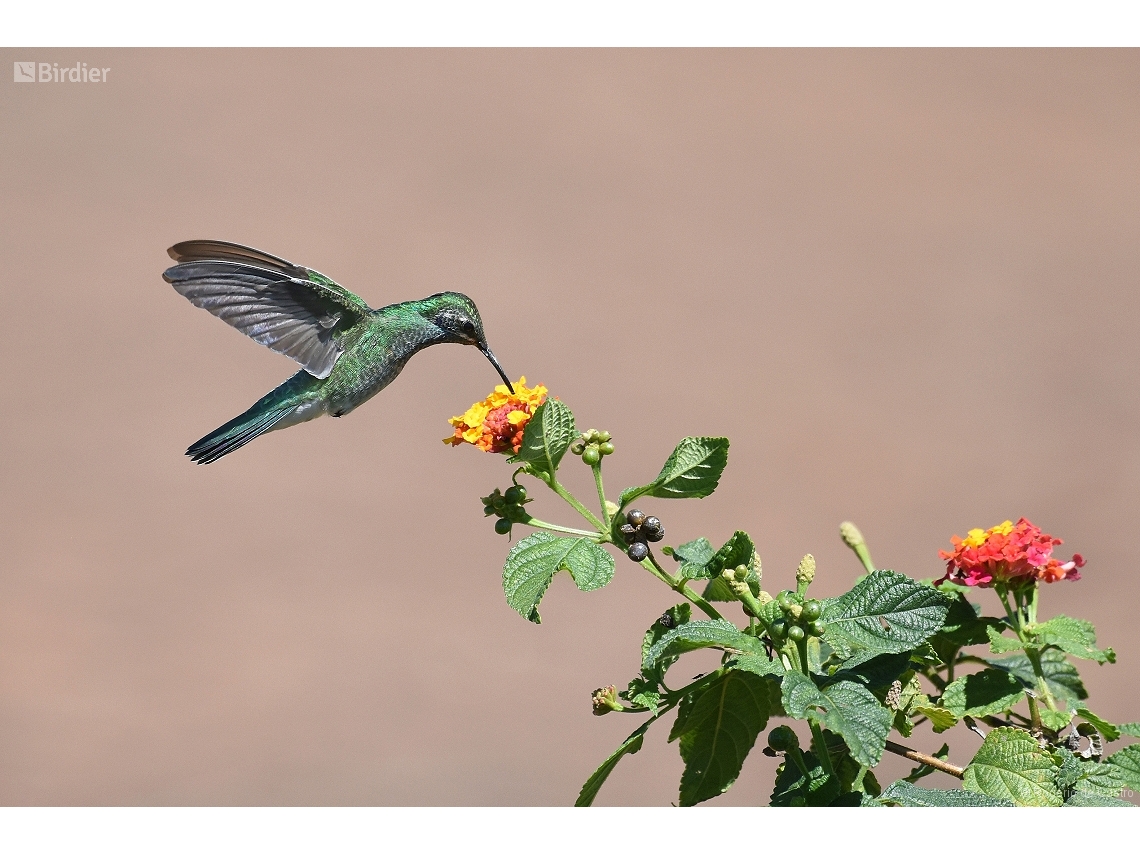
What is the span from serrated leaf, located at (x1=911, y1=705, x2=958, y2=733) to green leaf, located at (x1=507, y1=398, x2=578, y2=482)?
47 cm

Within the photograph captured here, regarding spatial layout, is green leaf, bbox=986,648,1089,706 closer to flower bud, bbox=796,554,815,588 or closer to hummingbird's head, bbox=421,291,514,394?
flower bud, bbox=796,554,815,588

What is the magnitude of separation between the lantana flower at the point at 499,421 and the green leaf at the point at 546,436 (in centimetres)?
4

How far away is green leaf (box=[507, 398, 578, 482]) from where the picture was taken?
116 cm

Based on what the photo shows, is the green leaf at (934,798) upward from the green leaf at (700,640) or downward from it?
downward

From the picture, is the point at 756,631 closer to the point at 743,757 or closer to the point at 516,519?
the point at 743,757

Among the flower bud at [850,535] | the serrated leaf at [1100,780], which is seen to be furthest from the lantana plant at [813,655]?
the flower bud at [850,535]

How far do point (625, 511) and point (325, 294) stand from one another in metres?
0.66

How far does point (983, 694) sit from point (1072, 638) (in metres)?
0.13

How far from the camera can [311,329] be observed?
5.31 ft

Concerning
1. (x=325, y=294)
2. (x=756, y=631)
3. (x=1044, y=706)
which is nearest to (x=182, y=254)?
(x=325, y=294)

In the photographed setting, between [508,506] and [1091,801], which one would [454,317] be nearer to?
[508,506]

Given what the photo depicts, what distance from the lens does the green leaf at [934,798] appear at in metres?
1.00

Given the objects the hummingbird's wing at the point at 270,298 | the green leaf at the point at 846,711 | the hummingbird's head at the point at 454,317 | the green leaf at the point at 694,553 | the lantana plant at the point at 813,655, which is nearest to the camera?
the green leaf at the point at 846,711

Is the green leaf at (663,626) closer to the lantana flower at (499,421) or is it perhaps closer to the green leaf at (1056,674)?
the lantana flower at (499,421)
